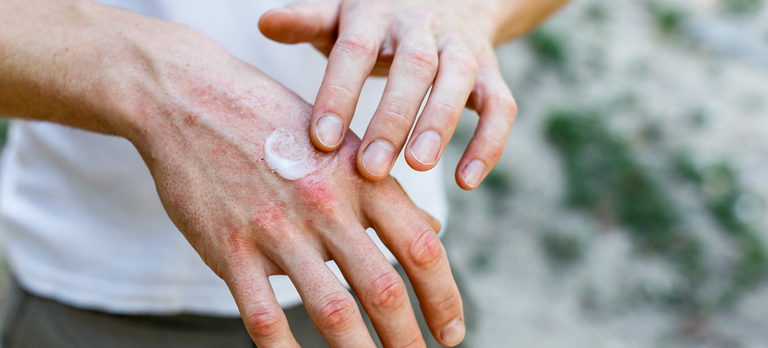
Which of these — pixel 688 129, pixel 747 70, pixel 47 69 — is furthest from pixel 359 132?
pixel 747 70

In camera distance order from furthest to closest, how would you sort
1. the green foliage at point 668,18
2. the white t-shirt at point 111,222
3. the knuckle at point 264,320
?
the green foliage at point 668,18 < the white t-shirt at point 111,222 < the knuckle at point 264,320

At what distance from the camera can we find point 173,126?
3.69ft

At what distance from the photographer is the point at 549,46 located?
13.1 feet

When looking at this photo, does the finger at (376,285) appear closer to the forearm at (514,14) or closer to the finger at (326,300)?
the finger at (326,300)

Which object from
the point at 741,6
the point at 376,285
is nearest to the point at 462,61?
the point at 376,285

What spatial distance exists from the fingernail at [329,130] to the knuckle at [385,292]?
324 mm

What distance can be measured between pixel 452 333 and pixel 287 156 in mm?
573

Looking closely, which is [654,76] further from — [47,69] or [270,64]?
[47,69]

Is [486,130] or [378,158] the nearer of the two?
[378,158]

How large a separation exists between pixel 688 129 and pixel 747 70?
953 mm

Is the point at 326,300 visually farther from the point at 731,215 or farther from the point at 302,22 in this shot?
the point at 731,215

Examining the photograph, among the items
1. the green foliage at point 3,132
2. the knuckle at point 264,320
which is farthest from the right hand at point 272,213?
the green foliage at point 3,132

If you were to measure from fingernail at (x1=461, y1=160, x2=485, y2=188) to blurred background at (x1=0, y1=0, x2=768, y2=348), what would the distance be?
1.91m

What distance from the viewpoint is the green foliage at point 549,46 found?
3.96 meters
